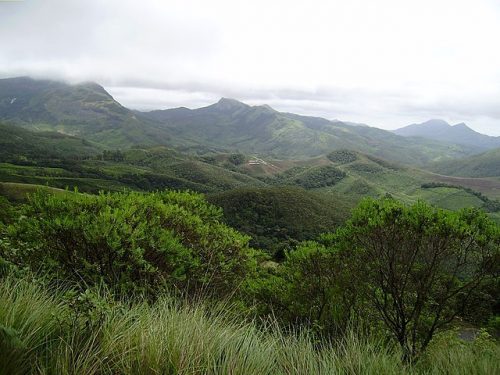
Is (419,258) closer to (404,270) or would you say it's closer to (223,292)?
(404,270)

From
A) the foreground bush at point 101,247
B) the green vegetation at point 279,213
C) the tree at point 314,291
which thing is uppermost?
the foreground bush at point 101,247

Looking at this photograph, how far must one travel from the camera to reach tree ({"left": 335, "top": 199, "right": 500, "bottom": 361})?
690 centimetres

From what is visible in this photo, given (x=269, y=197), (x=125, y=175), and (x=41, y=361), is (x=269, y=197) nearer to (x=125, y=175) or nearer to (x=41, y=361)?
(x=125, y=175)

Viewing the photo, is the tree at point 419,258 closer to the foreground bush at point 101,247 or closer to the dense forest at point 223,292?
the dense forest at point 223,292

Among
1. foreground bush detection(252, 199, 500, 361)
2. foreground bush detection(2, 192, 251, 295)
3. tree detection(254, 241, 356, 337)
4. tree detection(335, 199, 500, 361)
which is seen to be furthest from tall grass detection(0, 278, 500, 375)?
tree detection(254, 241, 356, 337)

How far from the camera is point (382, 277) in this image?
7617mm

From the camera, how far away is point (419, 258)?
7445mm

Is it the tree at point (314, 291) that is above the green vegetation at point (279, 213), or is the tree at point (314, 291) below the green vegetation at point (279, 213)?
above

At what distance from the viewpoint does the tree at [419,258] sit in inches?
272

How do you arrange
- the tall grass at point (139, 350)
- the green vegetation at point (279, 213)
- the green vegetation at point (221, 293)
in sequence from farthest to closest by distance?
the green vegetation at point (279, 213), the green vegetation at point (221, 293), the tall grass at point (139, 350)

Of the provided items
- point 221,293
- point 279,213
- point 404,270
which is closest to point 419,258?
point 404,270

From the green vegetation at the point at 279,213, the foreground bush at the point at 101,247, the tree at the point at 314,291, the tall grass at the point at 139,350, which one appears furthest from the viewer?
the green vegetation at the point at 279,213

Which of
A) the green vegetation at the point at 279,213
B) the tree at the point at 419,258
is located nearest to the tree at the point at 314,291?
the tree at the point at 419,258

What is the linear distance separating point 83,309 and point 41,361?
533 mm
